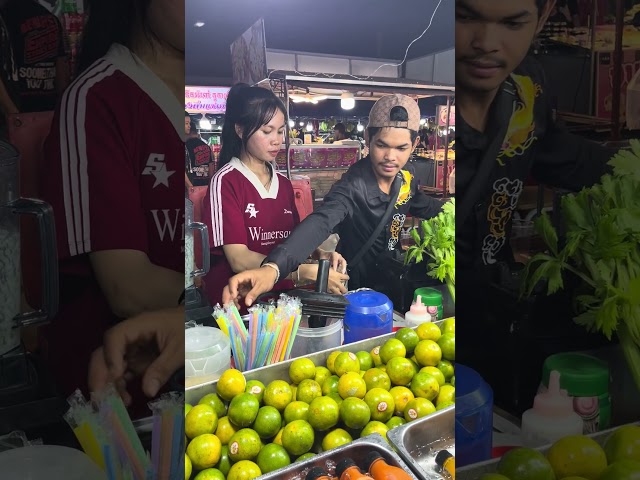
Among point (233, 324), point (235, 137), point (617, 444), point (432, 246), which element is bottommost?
point (617, 444)

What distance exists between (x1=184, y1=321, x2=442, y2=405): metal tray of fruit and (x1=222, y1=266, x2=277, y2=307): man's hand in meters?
0.22

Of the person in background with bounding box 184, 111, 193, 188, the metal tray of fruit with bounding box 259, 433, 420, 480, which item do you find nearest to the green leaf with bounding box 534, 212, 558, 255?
the metal tray of fruit with bounding box 259, 433, 420, 480

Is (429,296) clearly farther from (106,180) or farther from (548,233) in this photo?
(106,180)

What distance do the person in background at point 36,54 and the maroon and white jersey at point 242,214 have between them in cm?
44

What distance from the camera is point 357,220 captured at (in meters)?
1.74

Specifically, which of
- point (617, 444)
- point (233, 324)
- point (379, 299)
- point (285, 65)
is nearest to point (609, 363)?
point (617, 444)

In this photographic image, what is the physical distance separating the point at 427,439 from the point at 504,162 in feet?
3.31

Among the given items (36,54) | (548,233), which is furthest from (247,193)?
(548,233)

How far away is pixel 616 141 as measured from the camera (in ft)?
7.61

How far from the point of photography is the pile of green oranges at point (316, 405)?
1.57 metres

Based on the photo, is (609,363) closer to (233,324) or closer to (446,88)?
(446,88)

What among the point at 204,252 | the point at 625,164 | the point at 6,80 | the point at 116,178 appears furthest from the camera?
the point at 625,164

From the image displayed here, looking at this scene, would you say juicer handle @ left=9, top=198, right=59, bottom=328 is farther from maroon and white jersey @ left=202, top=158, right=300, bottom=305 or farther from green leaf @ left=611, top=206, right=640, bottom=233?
green leaf @ left=611, top=206, right=640, bottom=233

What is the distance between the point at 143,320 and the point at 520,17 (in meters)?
1.59
